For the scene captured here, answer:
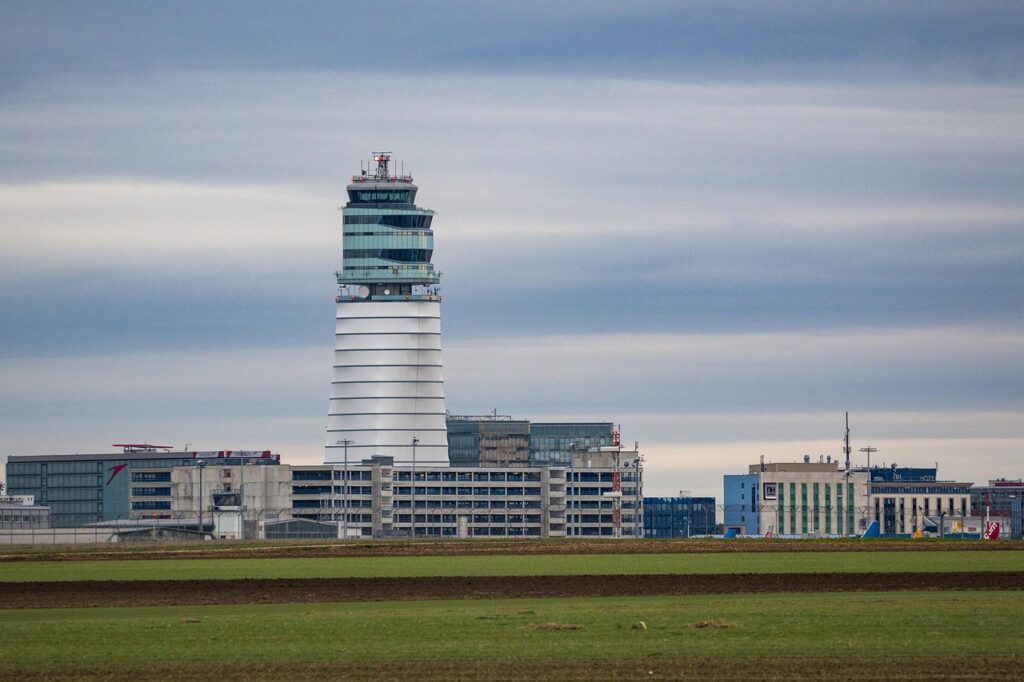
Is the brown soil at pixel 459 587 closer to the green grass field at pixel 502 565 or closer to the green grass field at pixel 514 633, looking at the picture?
the green grass field at pixel 514 633

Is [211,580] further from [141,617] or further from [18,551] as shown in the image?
[18,551]

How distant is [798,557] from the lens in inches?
4523

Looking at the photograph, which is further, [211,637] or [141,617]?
[141,617]

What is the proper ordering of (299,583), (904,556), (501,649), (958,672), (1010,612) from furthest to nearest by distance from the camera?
1. (904,556)
2. (299,583)
3. (1010,612)
4. (501,649)
5. (958,672)

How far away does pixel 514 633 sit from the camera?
50844mm

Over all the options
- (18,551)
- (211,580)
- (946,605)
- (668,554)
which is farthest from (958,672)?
(18,551)

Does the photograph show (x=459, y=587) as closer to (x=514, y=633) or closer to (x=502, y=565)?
(x=514, y=633)

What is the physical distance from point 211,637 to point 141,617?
9818 millimetres

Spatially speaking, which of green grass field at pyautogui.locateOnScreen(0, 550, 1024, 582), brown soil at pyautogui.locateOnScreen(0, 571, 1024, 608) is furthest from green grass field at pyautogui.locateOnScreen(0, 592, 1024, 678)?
green grass field at pyautogui.locateOnScreen(0, 550, 1024, 582)

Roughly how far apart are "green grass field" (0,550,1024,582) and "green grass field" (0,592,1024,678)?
27130 mm

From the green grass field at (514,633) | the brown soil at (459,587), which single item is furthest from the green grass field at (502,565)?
the green grass field at (514,633)

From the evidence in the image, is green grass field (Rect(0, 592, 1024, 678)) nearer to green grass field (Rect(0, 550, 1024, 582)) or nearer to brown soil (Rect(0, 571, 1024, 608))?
brown soil (Rect(0, 571, 1024, 608))

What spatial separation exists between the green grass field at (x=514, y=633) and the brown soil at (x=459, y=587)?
16.7 ft

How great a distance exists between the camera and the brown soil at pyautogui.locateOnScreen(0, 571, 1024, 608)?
228 feet
